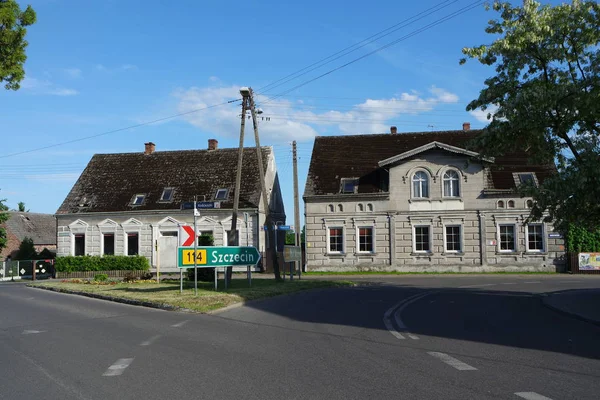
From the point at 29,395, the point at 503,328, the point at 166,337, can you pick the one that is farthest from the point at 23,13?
the point at 503,328

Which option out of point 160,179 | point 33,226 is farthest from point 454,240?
point 33,226

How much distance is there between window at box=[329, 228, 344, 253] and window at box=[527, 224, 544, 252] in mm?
11820

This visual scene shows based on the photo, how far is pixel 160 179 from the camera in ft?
148

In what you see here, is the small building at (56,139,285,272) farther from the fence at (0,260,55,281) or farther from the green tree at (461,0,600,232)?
the green tree at (461,0,600,232)

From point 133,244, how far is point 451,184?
891 inches

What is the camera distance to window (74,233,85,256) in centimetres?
4425

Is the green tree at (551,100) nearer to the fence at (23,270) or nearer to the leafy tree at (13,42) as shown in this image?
the leafy tree at (13,42)

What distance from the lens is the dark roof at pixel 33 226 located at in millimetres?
61584

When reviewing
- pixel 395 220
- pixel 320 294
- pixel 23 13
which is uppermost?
pixel 23 13

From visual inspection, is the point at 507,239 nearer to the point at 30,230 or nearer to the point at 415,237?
the point at 415,237

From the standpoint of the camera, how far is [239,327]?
42.2 ft

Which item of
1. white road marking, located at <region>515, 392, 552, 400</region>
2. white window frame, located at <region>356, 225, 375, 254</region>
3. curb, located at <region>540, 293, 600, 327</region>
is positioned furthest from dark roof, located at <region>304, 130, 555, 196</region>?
white road marking, located at <region>515, 392, 552, 400</region>

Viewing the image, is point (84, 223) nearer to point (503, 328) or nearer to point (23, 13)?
point (23, 13)

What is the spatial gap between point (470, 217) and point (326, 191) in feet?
30.8
